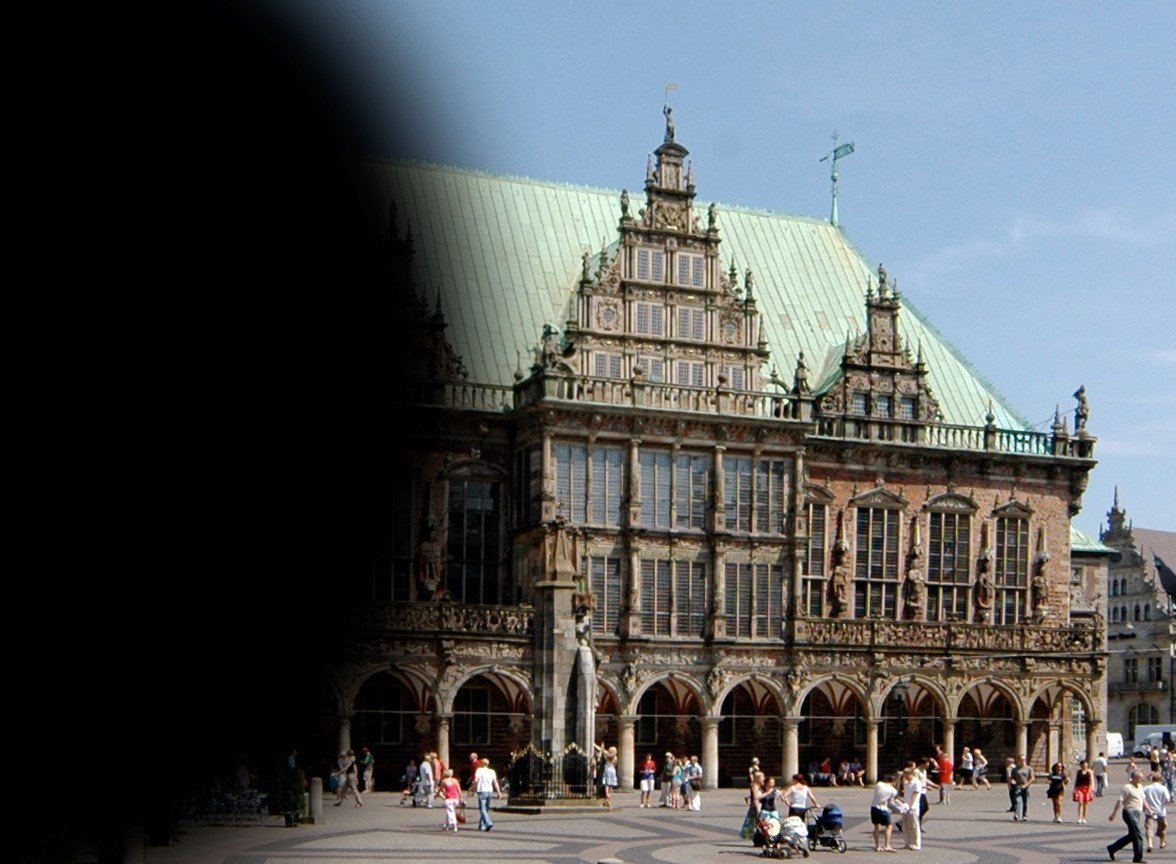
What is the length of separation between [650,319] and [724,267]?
7.60 metres

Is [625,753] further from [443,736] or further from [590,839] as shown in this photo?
[590,839]

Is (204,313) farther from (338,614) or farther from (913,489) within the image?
(913,489)

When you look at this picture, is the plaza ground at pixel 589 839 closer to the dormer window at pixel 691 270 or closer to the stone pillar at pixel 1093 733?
the stone pillar at pixel 1093 733

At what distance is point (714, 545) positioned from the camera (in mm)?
56531

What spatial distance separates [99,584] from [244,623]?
745 mm

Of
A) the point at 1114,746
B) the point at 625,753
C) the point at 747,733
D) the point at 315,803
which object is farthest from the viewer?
the point at 1114,746

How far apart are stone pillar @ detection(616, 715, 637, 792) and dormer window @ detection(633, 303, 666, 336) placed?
40.8 ft

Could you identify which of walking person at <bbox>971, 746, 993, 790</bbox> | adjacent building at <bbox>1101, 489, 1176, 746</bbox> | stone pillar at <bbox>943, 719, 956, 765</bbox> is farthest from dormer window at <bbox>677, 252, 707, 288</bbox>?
adjacent building at <bbox>1101, 489, 1176, 746</bbox>

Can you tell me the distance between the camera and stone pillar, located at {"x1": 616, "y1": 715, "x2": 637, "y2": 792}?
5375cm

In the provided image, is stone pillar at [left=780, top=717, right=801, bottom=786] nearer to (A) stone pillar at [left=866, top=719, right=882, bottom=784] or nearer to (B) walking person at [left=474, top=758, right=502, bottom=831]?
(A) stone pillar at [left=866, top=719, right=882, bottom=784]

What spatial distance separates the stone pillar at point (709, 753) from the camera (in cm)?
5531

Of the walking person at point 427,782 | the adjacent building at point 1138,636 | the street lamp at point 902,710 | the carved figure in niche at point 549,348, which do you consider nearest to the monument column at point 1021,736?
the street lamp at point 902,710

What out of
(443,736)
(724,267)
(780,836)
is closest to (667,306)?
(724,267)

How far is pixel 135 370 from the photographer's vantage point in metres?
7.02
